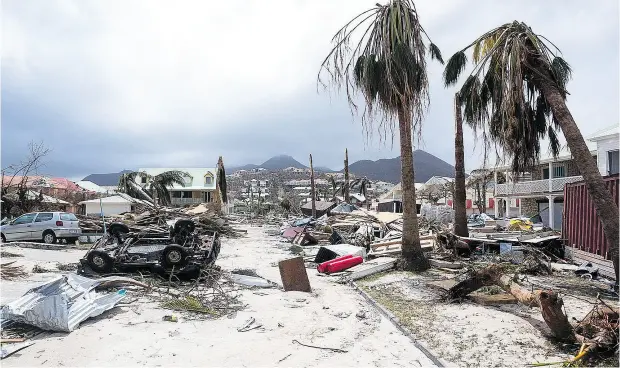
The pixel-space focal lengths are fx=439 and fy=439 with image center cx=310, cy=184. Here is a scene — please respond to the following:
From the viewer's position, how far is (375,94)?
12117 millimetres

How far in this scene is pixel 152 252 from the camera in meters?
11.2

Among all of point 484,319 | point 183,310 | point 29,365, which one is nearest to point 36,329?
point 29,365

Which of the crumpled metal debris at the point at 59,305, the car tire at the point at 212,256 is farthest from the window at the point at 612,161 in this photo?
the crumpled metal debris at the point at 59,305

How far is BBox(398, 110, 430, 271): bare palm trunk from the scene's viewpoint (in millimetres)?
12562

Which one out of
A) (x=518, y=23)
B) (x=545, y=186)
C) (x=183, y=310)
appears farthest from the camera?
(x=545, y=186)

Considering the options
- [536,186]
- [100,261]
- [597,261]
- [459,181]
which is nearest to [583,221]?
[597,261]

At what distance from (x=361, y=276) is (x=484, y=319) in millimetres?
5083

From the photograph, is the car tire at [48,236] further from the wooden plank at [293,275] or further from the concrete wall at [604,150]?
the concrete wall at [604,150]

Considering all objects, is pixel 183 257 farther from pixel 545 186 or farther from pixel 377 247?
pixel 545 186

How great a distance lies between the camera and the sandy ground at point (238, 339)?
5.60 meters

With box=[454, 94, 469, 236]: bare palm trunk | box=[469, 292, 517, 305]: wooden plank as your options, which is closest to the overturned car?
box=[469, 292, 517, 305]: wooden plank

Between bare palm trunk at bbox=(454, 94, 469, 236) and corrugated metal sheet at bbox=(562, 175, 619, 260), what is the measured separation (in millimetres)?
3723

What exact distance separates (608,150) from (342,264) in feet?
58.6

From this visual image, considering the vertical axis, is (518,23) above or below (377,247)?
above
